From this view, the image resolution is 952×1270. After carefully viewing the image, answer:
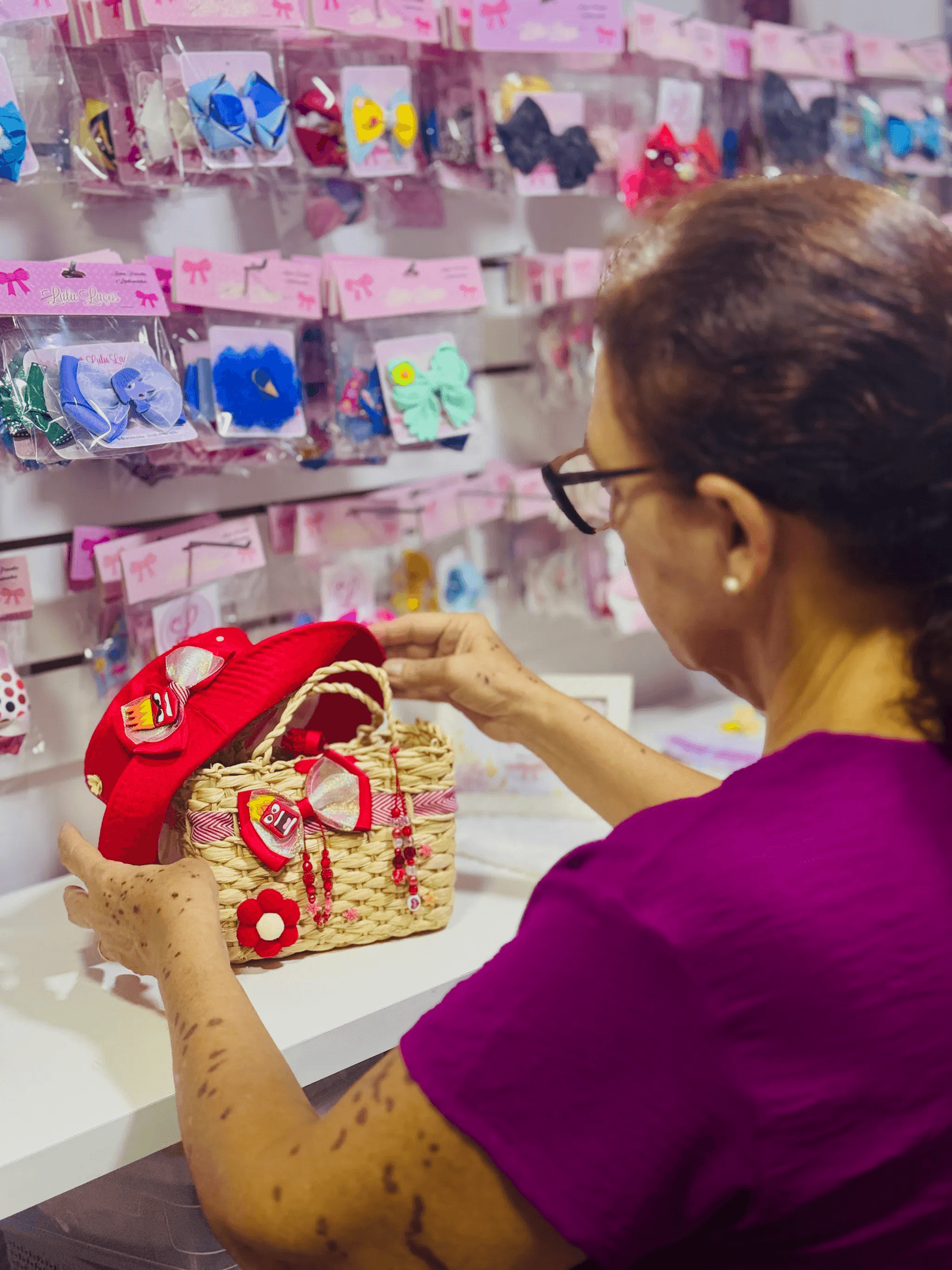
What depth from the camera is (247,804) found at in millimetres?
1124

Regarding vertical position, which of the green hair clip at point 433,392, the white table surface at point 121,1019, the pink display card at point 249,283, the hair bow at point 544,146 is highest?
the hair bow at point 544,146

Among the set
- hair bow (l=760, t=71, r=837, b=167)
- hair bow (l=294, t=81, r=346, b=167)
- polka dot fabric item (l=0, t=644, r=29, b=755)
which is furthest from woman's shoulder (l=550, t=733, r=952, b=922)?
hair bow (l=760, t=71, r=837, b=167)

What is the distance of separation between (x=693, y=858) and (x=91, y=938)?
0.85 metres

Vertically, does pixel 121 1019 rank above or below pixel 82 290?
below

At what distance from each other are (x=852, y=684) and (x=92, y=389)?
85 cm

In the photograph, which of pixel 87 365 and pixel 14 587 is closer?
pixel 87 365

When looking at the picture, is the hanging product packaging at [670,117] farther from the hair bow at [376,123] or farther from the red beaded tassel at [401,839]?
the red beaded tassel at [401,839]

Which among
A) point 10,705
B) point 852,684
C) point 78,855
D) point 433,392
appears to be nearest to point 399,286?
point 433,392

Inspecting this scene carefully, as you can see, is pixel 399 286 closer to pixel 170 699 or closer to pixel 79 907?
pixel 170 699

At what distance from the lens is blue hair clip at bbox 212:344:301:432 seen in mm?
1375

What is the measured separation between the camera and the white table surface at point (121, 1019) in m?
0.91

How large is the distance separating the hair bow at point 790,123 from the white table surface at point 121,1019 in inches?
51.3

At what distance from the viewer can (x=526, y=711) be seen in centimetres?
134

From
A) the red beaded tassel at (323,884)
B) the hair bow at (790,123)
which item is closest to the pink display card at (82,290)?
the red beaded tassel at (323,884)
